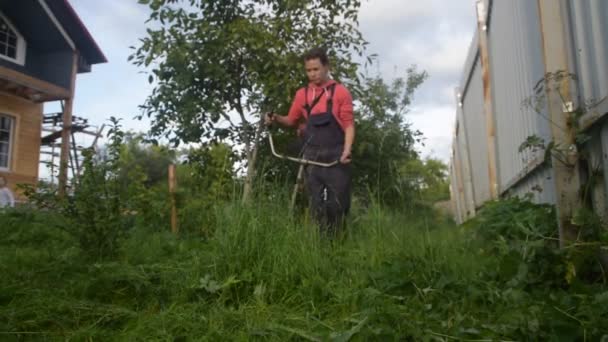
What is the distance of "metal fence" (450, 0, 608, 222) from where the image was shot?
6.76ft

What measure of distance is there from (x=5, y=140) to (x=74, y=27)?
147 inches

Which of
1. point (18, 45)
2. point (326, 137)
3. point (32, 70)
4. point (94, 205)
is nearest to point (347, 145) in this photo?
point (326, 137)

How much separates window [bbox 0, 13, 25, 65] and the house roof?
3.59 ft

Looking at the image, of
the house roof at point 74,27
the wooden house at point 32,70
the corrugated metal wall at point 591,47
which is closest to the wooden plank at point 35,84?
the wooden house at point 32,70

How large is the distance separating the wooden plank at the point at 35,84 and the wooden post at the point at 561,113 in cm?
1131

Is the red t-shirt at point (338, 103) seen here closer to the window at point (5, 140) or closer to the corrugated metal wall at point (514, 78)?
the corrugated metal wall at point (514, 78)

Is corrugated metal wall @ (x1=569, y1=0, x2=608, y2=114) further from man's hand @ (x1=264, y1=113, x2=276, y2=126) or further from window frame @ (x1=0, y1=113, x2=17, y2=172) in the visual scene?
window frame @ (x1=0, y1=113, x2=17, y2=172)

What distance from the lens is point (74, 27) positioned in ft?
44.6

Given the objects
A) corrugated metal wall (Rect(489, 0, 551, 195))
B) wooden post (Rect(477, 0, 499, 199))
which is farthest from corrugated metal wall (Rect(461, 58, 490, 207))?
corrugated metal wall (Rect(489, 0, 551, 195))

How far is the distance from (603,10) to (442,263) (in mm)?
1267

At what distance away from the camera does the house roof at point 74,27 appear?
43.2ft

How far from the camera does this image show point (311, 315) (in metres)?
2.00

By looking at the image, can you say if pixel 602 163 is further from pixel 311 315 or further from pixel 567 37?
pixel 311 315

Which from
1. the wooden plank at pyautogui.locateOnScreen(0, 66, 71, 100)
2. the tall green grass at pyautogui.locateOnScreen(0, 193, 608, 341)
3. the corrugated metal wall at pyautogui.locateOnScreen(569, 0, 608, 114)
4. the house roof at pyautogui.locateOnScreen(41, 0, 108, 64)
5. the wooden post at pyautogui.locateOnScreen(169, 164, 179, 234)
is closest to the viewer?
the tall green grass at pyautogui.locateOnScreen(0, 193, 608, 341)
